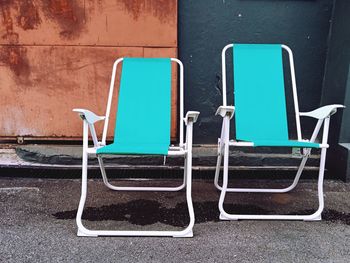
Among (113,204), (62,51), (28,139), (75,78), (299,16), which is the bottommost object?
(113,204)

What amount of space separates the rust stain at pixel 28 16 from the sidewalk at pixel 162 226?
146 centimetres

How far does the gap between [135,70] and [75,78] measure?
2.65 ft

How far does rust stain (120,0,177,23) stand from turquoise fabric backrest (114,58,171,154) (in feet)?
1.96

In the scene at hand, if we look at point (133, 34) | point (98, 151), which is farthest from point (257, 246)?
point (133, 34)

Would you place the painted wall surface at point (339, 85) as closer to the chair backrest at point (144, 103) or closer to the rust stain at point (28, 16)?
the chair backrest at point (144, 103)

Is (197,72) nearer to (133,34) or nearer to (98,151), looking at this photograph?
(133,34)

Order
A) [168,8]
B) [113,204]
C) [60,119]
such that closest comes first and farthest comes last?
[113,204], [168,8], [60,119]

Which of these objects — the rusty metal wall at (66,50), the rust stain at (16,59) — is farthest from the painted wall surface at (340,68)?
the rust stain at (16,59)

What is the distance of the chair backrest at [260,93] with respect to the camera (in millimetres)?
2863

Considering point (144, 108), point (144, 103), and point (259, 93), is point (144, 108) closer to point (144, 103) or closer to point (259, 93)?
point (144, 103)

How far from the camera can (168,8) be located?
3326 mm

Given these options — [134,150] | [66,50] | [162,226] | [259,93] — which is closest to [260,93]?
[259,93]

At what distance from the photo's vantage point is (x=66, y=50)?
343 centimetres

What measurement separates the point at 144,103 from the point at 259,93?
0.94 metres
